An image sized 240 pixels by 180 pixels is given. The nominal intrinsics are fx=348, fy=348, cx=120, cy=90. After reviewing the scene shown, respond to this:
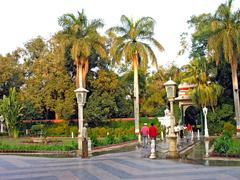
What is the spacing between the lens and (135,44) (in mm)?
32375

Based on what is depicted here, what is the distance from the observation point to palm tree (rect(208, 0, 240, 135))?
2986 centimetres

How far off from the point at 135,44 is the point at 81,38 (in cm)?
634

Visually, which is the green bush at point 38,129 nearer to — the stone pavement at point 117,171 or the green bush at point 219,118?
the green bush at point 219,118

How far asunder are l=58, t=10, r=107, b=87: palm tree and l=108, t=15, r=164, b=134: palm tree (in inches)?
127

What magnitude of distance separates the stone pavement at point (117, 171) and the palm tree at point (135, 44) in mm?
18566

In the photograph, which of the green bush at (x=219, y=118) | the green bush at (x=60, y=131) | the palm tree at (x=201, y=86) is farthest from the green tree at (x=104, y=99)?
the green bush at (x=219, y=118)

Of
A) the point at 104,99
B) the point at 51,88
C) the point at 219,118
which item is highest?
the point at 51,88

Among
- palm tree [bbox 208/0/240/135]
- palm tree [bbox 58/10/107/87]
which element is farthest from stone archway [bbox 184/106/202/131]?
palm tree [bbox 58/10/107/87]

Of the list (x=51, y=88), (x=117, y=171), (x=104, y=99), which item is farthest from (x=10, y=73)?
(x=117, y=171)

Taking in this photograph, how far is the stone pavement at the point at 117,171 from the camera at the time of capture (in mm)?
10734

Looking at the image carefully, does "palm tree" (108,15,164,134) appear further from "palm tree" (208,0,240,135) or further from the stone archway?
the stone archway

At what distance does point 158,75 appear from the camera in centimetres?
4841

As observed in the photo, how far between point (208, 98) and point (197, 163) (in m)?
20.5

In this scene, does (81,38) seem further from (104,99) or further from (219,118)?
(219,118)
